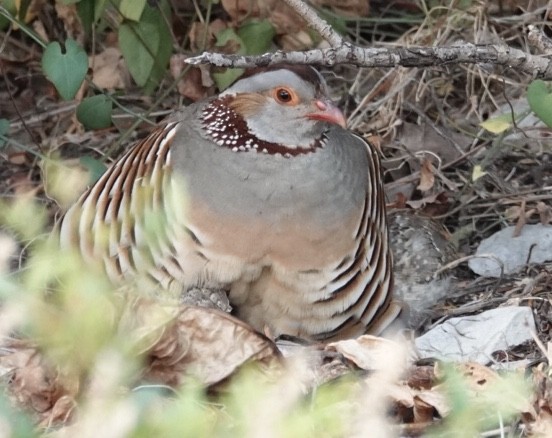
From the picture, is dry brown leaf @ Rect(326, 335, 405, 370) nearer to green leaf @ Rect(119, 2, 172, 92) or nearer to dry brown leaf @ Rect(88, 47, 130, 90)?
green leaf @ Rect(119, 2, 172, 92)

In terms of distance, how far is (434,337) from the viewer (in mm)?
3637

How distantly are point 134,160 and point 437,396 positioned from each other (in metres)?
1.45

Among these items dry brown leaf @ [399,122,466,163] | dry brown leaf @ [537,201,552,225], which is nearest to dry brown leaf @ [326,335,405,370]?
dry brown leaf @ [537,201,552,225]

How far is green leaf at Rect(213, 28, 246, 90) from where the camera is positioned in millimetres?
4551

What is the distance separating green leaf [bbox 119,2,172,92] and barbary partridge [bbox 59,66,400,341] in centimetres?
101

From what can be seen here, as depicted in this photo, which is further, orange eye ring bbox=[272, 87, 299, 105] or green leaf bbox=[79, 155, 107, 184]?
green leaf bbox=[79, 155, 107, 184]

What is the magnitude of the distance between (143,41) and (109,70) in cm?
73

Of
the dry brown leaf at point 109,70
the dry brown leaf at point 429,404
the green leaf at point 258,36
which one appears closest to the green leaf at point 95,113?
the green leaf at point 258,36

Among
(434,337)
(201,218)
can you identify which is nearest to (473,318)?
(434,337)

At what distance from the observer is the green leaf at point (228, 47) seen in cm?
455

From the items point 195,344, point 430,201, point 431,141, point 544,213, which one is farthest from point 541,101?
point 431,141

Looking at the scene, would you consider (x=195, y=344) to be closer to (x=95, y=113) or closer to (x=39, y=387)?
(x=39, y=387)

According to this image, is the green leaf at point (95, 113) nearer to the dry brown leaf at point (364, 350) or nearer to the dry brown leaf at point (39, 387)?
the dry brown leaf at point (364, 350)

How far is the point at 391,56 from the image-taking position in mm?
3162
